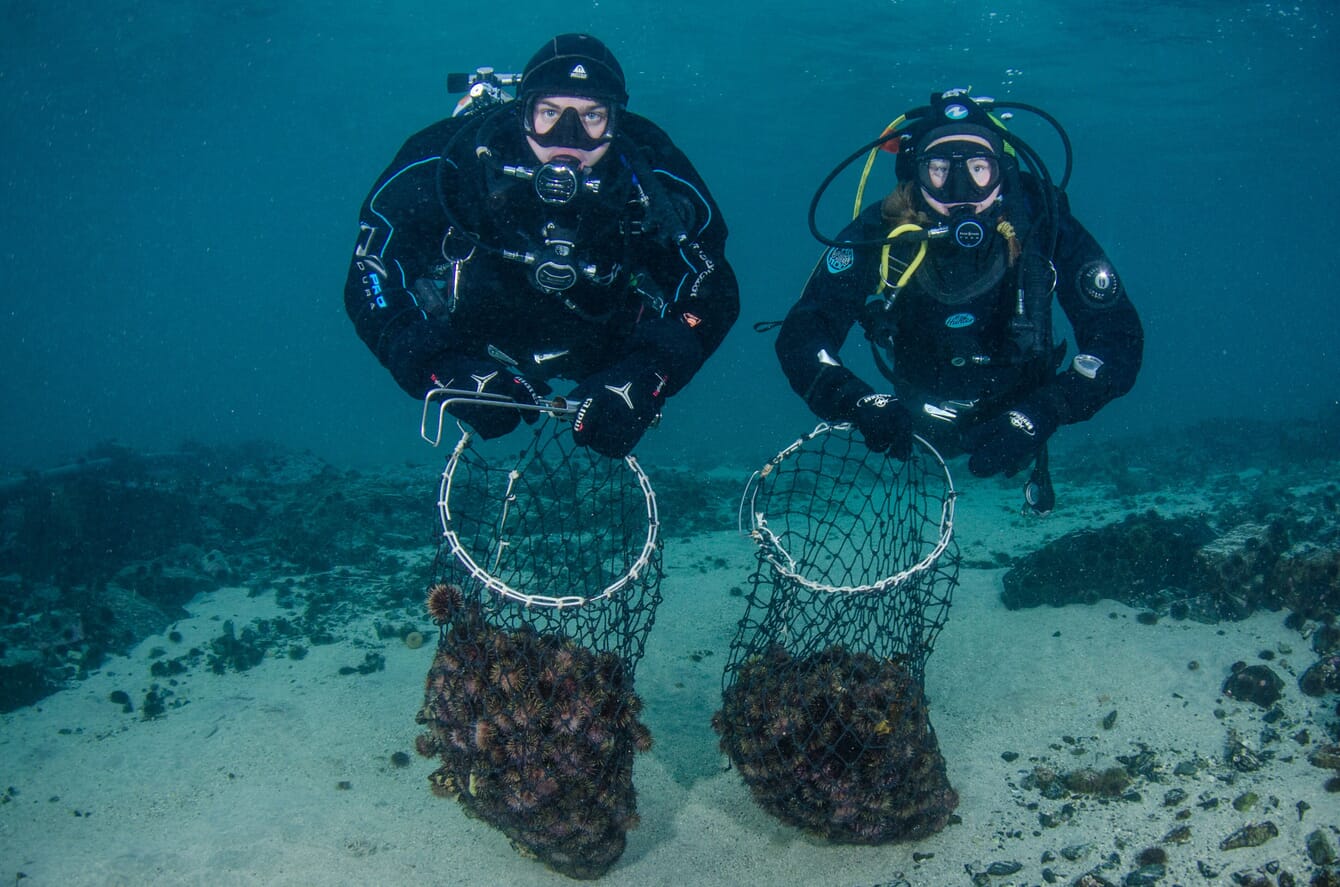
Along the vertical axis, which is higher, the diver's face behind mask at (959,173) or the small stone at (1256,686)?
the diver's face behind mask at (959,173)

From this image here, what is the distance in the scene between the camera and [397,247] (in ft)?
16.8

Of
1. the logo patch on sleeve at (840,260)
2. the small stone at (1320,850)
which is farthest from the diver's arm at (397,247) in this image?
the small stone at (1320,850)

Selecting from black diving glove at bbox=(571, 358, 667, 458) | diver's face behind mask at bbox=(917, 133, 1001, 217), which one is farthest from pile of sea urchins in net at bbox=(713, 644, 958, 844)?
diver's face behind mask at bbox=(917, 133, 1001, 217)

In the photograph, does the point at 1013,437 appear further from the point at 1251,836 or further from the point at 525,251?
the point at 525,251

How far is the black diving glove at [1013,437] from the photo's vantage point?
4.77 m

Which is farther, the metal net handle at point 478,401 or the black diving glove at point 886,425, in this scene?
the black diving glove at point 886,425

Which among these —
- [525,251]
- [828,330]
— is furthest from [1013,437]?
[525,251]

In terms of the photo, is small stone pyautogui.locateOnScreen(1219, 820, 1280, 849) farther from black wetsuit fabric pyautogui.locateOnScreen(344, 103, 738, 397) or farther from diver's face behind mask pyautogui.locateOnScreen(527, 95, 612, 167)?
diver's face behind mask pyautogui.locateOnScreen(527, 95, 612, 167)

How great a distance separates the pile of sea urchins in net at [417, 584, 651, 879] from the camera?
130 inches

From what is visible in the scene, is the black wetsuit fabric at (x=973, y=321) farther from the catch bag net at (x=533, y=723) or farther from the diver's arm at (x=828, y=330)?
the catch bag net at (x=533, y=723)

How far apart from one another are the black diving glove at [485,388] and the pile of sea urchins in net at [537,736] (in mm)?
1107

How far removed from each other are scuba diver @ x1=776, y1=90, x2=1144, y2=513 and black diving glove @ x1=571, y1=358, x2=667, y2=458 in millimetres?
1322

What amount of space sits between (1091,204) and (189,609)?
7916 centimetres

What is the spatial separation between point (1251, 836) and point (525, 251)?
206 inches
